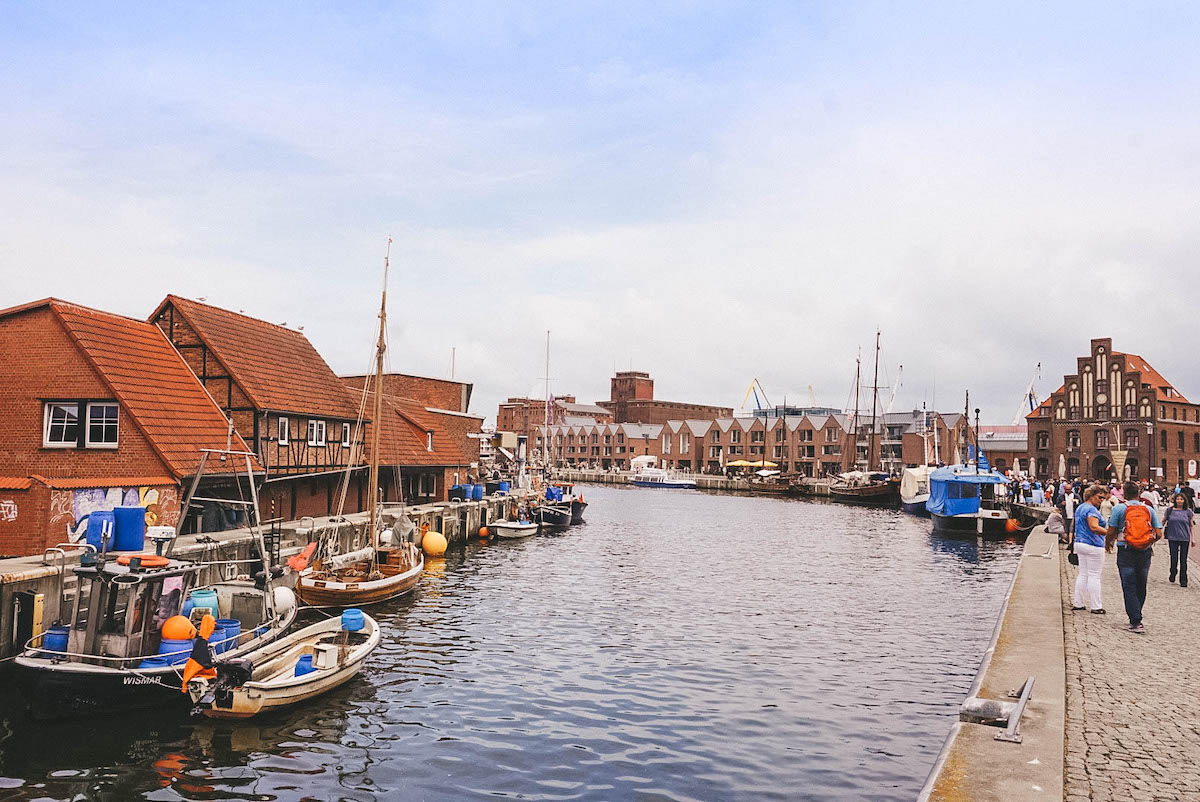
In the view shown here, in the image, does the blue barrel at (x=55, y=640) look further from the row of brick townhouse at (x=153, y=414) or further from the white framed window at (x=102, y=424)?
the white framed window at (x=102, y=424)

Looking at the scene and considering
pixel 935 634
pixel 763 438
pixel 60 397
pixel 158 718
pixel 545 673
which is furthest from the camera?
pixel 763 438

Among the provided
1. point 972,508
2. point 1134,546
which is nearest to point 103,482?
point 1134,546

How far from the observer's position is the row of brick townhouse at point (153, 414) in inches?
1003

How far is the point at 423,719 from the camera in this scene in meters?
17.0

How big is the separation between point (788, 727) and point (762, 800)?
3.58m

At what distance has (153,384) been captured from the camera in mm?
30469

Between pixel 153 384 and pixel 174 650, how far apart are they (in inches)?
655

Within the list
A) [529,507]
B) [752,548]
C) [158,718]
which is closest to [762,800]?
[158,718]

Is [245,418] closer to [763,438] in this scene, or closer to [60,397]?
[60,397]

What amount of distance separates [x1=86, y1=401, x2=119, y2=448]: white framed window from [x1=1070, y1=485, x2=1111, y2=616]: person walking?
26.9 meters

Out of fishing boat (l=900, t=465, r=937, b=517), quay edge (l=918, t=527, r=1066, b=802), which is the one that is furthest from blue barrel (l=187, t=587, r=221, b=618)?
fishing boat (l=900, t=465, r=937, b=517)

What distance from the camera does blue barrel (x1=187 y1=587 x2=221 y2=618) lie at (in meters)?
18.2

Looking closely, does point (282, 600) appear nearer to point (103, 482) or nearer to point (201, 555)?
point (201, 555)

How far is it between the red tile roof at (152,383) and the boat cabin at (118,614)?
9967 mm
